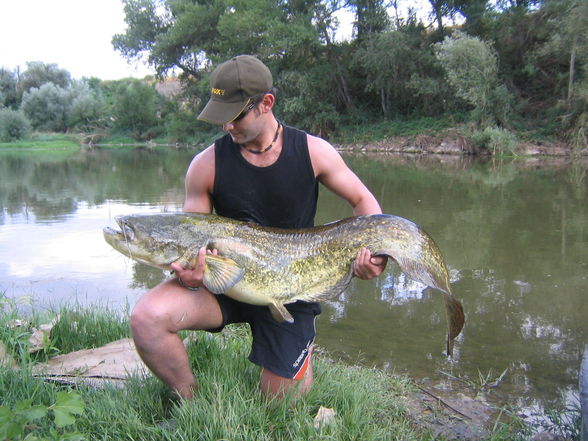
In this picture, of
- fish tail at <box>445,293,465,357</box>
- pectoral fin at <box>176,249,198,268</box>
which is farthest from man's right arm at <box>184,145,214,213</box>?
fish tail at <box>445,293,465,357</box>

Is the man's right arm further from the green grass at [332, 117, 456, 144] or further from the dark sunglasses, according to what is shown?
the green grass at [332, 117, 456, 144]

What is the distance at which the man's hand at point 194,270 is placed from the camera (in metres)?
2.68

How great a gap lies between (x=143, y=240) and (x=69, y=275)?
14.7 feet

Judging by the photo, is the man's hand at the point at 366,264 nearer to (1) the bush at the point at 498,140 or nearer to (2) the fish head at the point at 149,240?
(2) the fish head at the point at 149,240

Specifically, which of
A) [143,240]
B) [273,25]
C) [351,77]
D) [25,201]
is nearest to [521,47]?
[351,77]

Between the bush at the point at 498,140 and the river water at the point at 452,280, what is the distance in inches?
452

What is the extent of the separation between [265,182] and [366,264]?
2.52 ft

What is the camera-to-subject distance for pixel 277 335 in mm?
2988

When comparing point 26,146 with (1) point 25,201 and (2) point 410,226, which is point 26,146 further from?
(2) point 410,226

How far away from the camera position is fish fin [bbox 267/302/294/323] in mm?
2842

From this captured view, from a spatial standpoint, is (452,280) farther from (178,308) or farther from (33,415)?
(33,415)

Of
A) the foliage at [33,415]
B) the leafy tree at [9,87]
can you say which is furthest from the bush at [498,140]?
the leafy tree at [9,87]

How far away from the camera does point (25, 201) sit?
42.1ft

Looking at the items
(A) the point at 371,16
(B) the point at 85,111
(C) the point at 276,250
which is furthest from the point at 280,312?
(B) the point at 85,111
